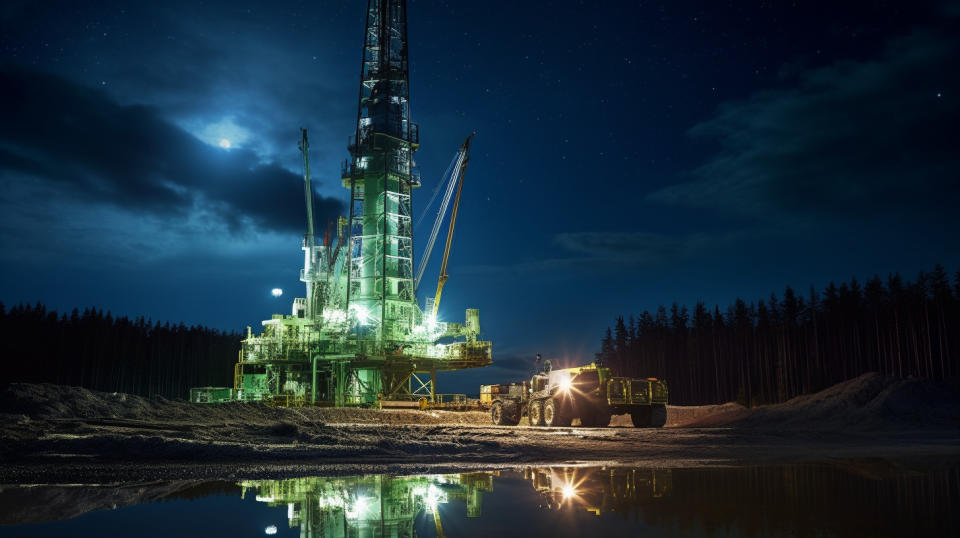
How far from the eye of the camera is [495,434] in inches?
880

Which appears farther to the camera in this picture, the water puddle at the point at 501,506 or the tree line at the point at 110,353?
the tree line at the point at 110,353

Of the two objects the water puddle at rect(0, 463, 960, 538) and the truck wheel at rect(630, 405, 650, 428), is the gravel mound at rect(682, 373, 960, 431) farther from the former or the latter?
the water puddle at rect(0, 463, 960, 538)

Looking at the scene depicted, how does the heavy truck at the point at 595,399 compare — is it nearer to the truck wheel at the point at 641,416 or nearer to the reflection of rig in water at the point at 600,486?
the truck wheel at the point at 641,416

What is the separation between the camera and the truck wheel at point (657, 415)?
98.1 feet

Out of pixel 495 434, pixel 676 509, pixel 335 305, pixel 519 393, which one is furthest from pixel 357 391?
pixel 676 509

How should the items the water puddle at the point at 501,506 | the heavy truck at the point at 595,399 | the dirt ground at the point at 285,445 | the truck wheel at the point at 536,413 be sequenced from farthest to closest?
the truck wheel at the point at 536,413
the heavy truck at the point at 595,399
the dirt ground at the point at 285,445
the water puddle at the point at 501,506

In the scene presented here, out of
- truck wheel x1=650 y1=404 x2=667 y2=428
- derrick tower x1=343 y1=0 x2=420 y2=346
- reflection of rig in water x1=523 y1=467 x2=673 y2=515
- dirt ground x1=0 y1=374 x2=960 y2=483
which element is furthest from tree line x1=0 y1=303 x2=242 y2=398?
reflection of rig in water x1=523 y1=467 x2=673 y2=515

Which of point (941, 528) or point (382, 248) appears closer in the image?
point (941, 528)

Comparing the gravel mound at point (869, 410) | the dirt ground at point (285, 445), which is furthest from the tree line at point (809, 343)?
the dirt ground at point (285, 445)

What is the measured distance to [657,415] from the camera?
30.1m

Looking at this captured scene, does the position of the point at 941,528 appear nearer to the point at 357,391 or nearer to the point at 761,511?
the point at 761,511

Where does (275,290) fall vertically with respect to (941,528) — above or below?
above

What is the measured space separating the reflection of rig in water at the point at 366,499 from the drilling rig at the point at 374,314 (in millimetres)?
36035

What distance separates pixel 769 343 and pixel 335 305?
143 feet
